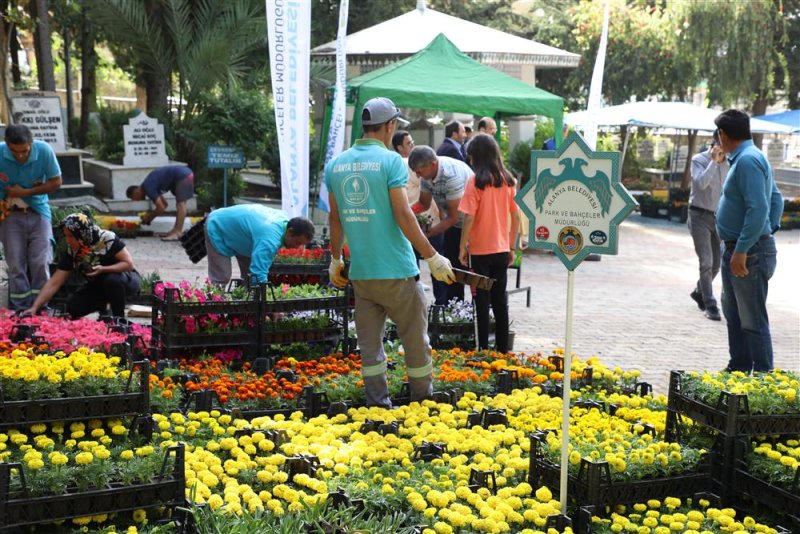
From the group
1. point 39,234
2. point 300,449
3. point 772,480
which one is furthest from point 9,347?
point 772,480

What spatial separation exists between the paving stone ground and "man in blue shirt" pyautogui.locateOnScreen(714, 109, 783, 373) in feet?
3.11

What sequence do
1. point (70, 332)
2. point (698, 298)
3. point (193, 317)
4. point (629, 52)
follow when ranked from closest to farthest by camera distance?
point (70, 332), point (193, 317), point (698, 298), point (629, 52)

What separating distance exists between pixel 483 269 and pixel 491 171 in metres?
0.83

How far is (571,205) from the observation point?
4578mm

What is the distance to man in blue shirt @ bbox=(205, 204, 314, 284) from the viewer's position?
299 inches

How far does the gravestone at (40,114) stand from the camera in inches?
701

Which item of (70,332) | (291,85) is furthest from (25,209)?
(291,85)

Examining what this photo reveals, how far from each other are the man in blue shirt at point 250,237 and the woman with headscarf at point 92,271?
2.58ft

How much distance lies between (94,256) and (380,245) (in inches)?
143

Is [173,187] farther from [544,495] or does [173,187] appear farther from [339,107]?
[544,495]

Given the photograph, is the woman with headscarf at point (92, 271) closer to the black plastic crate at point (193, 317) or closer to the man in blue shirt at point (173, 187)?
the black plastic crate at point (193, 317)

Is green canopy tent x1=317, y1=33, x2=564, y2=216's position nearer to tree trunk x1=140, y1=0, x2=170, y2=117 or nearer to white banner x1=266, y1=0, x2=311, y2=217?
white banner x1=266, y1=0, x2=311, y2=217

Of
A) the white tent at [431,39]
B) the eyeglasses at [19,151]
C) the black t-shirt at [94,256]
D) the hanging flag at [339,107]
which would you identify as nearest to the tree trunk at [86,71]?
the white tent at [431,39]

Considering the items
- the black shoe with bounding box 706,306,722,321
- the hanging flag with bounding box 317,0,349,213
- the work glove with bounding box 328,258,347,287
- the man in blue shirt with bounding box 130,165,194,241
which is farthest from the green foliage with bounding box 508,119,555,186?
the work glove with bounding box 328,258,347,287
